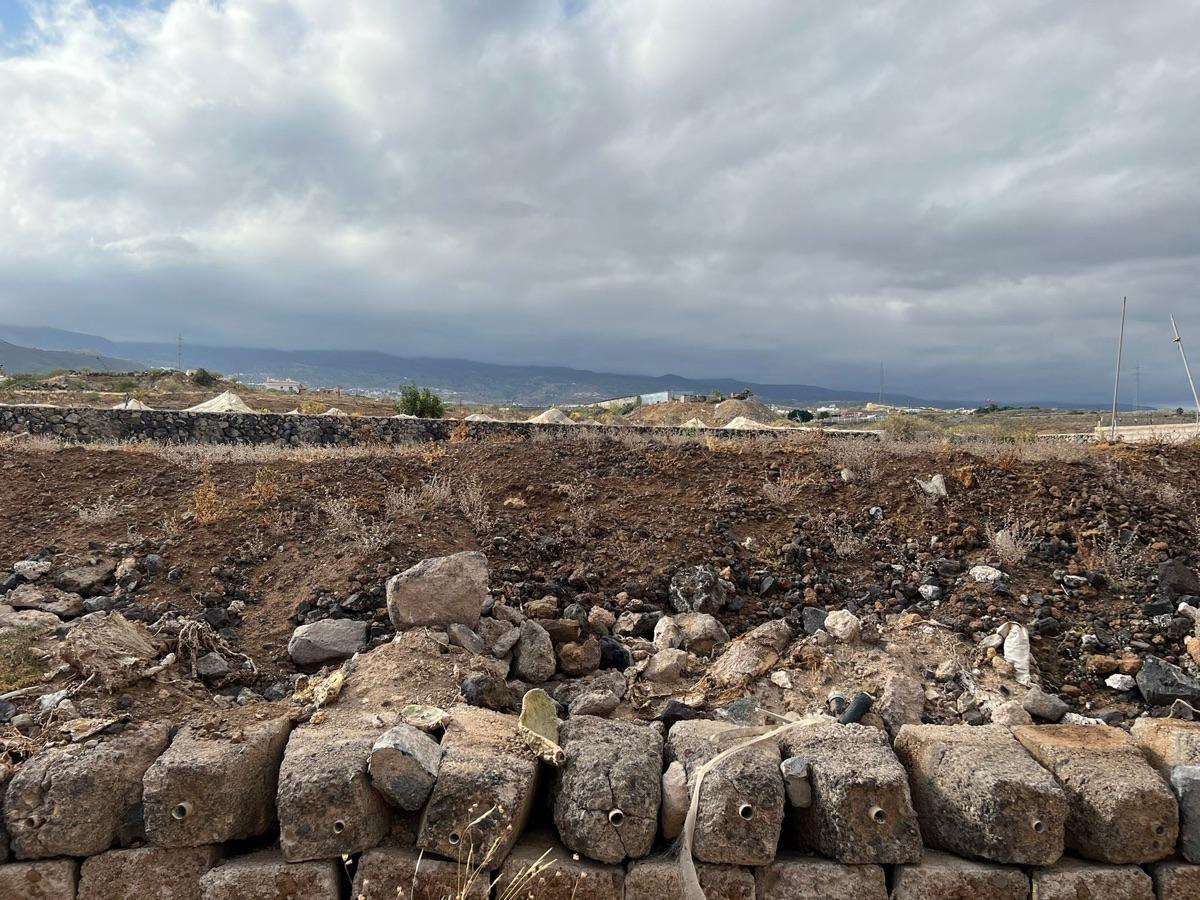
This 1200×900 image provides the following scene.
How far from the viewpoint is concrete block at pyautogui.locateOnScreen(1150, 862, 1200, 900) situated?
3.45 meters

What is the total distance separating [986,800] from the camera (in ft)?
11.4

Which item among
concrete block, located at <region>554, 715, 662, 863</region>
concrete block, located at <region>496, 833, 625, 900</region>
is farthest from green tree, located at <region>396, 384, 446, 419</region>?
concrete block, located at <region>496, 833, 625, 900</region>

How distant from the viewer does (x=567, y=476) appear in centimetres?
848

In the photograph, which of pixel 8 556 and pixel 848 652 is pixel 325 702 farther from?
pixel 8 556

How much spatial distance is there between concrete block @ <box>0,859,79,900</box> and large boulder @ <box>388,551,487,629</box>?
2.31 meters

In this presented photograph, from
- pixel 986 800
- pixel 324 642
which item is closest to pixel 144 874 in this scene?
pixel 324 642

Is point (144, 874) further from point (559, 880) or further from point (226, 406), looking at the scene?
point (226, 406)

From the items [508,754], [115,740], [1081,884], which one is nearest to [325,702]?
[115,740]

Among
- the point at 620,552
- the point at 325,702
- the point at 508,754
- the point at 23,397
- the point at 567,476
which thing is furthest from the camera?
the point at 23,397

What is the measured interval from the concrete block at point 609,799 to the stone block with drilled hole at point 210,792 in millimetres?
1536

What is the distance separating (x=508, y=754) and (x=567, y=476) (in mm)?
4950

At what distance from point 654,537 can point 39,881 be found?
4973 millimetres

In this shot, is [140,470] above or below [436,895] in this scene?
above

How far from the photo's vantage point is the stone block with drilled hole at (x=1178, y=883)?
3.45 metres
